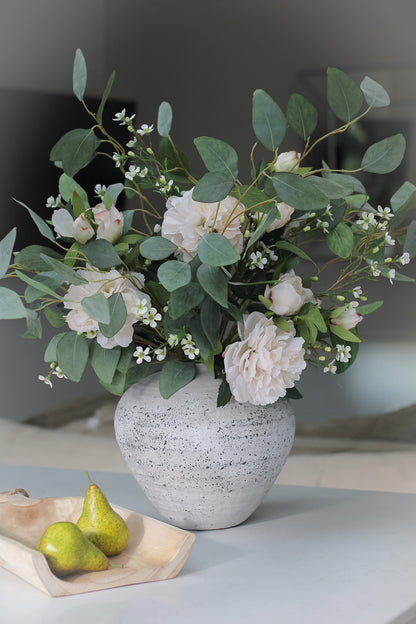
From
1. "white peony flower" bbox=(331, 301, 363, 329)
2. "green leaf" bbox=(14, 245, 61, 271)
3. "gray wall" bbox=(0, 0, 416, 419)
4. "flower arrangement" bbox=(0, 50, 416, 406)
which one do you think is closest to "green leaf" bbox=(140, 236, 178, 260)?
"flower arrangement" bbox=(0, 50, 416, 406)

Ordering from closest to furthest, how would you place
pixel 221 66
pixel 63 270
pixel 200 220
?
pixel 63 270
pixel 200 220
pixel 221 66

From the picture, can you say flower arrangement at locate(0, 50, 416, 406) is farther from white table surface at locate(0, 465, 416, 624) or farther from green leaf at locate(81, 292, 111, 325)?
white table surface at locate(0, 465, 416, 624)

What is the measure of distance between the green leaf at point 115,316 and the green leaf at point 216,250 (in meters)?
0.10

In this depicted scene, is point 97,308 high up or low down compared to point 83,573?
up

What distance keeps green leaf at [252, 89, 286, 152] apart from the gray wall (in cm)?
312

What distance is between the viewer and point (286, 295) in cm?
77

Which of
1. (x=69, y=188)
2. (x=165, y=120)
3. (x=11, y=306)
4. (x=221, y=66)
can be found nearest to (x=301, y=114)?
(x=165, y=120)

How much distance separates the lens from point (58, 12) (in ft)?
13.6

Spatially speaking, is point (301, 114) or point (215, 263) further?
point (301, 114)

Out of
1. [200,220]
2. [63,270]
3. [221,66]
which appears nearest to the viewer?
[63,270]

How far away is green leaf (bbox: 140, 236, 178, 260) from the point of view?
735mm

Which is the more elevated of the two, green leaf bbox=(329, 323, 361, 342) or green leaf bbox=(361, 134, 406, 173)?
green leaf bbox=(361, 134, 406, 173)

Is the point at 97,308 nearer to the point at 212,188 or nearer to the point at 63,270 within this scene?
the point at 63,270

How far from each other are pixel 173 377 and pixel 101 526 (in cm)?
17
